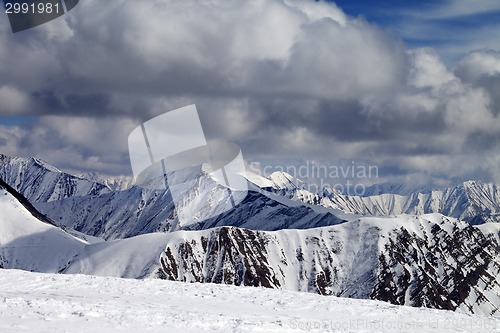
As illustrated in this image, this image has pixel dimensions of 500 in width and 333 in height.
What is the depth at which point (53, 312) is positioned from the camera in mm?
29766

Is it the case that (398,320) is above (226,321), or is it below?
below

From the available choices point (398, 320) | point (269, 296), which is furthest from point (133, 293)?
point (398, 320)

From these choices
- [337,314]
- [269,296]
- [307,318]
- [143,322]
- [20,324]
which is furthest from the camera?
[269,296]

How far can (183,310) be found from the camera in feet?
114

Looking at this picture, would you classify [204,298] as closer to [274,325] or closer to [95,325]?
[274,325]

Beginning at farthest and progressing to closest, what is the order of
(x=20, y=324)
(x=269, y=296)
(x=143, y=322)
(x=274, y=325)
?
(x=269, y=296), (x=274, y=325), (x=143, y=322), (x=20, y=324)

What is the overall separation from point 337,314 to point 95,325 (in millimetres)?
16731

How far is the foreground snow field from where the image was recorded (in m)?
29.2

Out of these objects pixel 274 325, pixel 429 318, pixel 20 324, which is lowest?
pixel 429 318

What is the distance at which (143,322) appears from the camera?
2969cm

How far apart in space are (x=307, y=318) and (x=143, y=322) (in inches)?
431

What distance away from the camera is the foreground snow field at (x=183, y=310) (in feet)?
95.7

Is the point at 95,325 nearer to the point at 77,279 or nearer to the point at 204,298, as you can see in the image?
the point at 204,298

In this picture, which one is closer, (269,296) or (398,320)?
(398,320)
